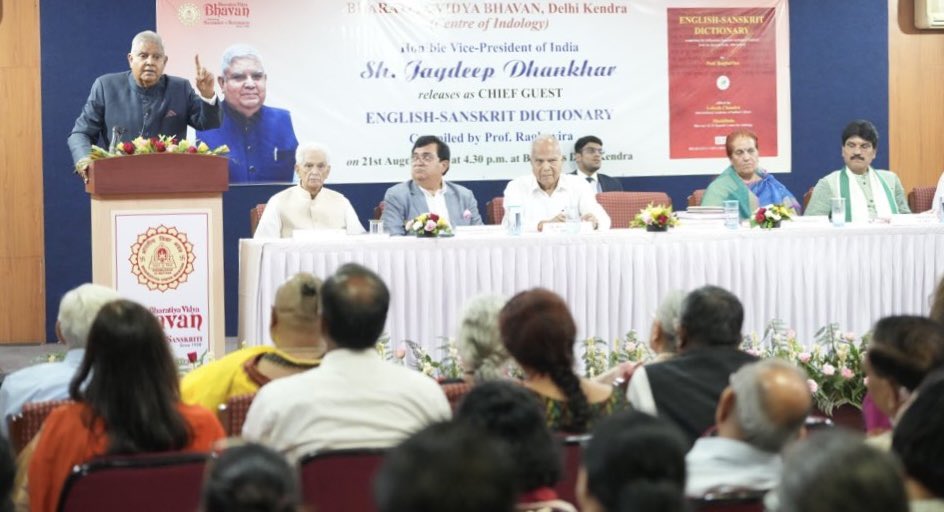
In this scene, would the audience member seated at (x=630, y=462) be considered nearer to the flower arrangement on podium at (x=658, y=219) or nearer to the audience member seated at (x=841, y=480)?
the audience member seated at (x=841, y=480)

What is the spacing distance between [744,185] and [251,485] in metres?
5.85

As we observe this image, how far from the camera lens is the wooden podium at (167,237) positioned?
17.6 ft

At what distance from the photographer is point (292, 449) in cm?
269

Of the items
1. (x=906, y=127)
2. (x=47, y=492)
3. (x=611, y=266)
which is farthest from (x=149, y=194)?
(x=906, y=127)

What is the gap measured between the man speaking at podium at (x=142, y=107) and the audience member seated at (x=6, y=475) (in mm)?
4654

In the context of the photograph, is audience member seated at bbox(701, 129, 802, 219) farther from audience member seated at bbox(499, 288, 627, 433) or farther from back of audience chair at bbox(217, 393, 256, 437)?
back of audience chair at bbox(217, 393, 256, 437)

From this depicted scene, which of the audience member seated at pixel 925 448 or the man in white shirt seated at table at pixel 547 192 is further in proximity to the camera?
the man in white shirt seated at table at pixel 547 192

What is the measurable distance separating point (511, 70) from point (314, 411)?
6499 millimetres

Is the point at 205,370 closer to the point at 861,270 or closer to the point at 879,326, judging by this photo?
the point at 879,326

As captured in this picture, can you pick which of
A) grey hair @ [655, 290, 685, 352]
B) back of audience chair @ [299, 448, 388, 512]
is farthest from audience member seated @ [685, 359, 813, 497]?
grey hair @ [655, 290, 685, 352]

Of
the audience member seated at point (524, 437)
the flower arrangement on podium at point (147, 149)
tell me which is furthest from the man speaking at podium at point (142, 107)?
the audience member seated at point (524, 437)

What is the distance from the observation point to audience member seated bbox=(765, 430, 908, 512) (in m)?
1.44

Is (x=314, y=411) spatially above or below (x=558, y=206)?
below

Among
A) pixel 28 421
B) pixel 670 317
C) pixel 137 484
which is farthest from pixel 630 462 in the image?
pixel 670 317
